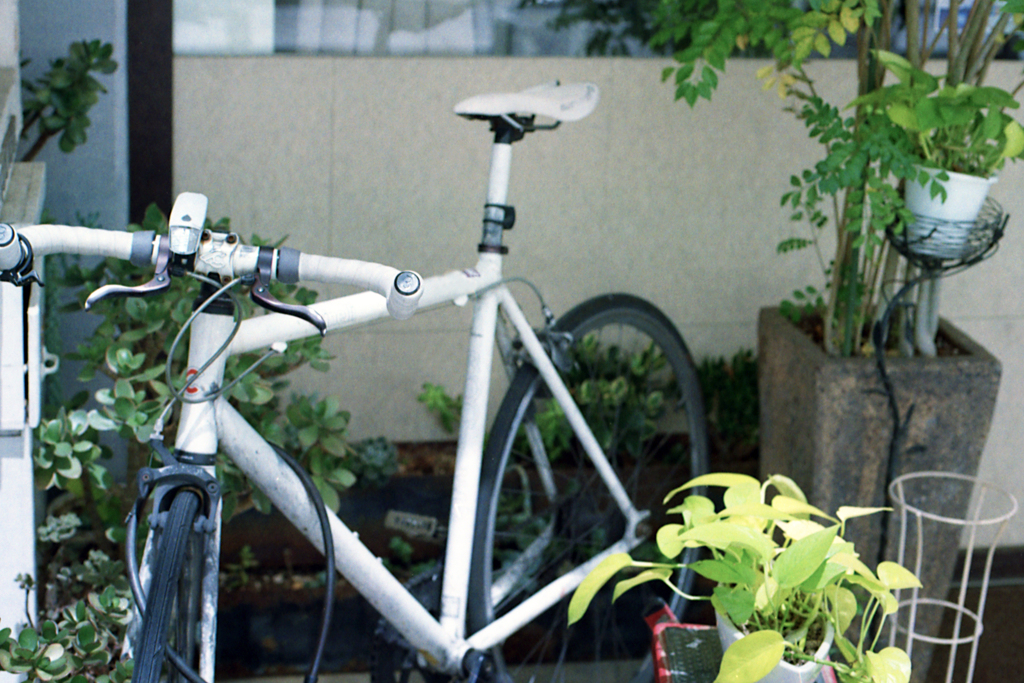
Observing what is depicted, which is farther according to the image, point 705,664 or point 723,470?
point 723,470

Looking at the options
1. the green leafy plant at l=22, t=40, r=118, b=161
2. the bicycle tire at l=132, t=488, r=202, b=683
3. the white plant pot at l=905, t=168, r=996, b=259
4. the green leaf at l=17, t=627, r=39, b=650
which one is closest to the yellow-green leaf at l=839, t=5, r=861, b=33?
the white plant pot at l=905, t=168, r=996, b=259

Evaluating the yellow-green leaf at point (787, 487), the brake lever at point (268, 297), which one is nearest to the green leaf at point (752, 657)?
the yellow-green leaf at point (787, 487)

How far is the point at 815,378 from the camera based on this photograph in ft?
6.20

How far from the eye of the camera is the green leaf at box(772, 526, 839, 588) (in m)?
1.14

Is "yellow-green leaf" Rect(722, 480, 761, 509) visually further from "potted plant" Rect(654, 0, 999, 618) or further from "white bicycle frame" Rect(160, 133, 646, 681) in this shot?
"potted plant" Rect(654, 0, 999, 618)

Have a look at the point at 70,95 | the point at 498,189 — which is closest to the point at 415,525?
the point at 498,189

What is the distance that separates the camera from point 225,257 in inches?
40.2

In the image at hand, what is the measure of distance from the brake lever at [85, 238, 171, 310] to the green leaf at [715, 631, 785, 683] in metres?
0.74

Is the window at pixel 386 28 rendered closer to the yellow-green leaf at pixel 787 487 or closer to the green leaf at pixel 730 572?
the yellow-green leaf at pixel 787 487

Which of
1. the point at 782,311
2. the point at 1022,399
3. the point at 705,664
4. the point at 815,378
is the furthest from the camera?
the point at 1022,399

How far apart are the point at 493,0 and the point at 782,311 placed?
993 mm

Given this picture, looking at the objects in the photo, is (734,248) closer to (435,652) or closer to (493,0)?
(493,0)

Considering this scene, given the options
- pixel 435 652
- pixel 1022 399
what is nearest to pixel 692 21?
pixel 435 652

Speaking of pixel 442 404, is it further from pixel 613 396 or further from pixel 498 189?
pixel 498 189
